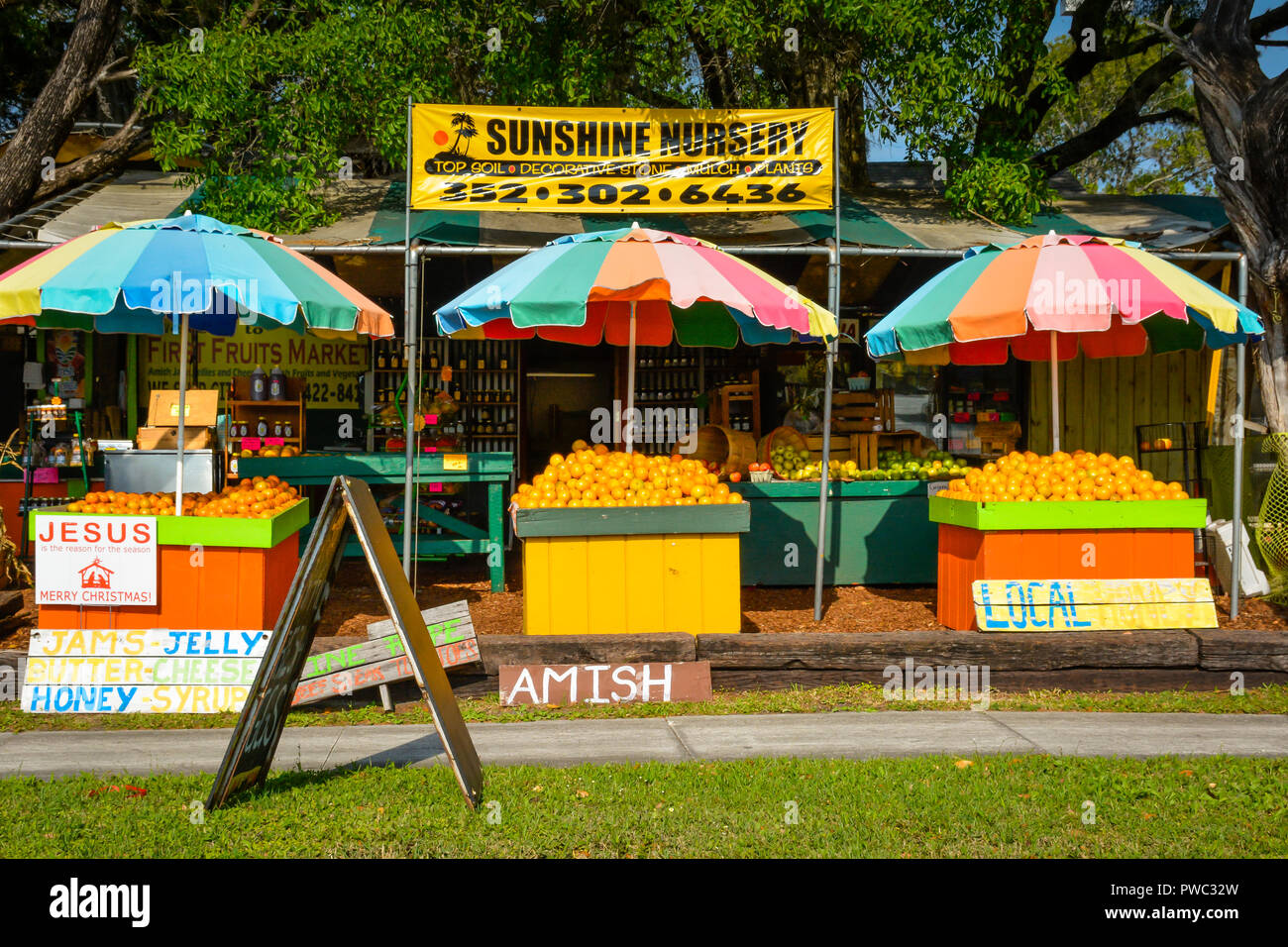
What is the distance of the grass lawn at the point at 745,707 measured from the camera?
225 inches

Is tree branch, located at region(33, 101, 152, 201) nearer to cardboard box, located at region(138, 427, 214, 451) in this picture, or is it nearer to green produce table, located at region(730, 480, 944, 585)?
cardboard box, located at region(138, 427, 214, 451)

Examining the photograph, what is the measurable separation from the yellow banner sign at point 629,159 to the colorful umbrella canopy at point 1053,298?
64.2 inches

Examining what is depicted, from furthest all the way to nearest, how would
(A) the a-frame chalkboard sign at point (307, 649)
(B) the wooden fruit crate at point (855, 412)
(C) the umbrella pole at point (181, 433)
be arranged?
1. (B) the wooden fruit crate at point (855, 412)
2. (C) the umbrella pole at point (181, 433)
3. (A) the a-frame chalkboard sign at point (307, 649)

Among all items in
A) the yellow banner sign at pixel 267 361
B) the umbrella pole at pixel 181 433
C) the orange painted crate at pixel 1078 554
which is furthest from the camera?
the yellow banner sign at pixel 267 361

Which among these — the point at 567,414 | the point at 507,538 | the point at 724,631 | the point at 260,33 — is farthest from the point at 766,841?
the point at 567,414

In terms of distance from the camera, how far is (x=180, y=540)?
616 centimetres

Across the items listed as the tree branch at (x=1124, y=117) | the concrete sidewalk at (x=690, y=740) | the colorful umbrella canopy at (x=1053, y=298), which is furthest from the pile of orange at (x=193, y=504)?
the tree branch at (x=1124, y=117)

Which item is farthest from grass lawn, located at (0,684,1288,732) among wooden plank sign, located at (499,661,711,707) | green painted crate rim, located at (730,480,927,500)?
green painted crate rim, located at (730,480,927,500)

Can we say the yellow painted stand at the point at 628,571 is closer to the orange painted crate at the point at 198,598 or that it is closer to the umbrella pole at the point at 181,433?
the orange painted crate at the point at 198,598

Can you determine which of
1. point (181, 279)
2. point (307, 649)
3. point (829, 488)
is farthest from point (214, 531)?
point (829, 488)

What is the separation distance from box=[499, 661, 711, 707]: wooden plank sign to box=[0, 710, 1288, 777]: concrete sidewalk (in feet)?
1.05

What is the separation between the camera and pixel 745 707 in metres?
6.03

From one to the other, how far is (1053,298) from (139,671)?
607cm

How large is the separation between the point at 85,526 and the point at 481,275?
7461mm
